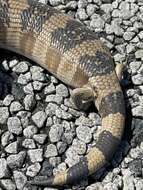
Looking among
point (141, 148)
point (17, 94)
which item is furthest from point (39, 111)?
point (141, 148)

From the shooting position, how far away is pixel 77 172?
512 centimetres

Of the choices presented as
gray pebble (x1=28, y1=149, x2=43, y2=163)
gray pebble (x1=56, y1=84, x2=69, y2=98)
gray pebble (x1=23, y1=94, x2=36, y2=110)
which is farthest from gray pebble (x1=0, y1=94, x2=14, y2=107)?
gray pebble (x1=28, y1=149, x2=43, y2=163)

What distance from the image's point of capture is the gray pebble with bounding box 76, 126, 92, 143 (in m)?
5.56

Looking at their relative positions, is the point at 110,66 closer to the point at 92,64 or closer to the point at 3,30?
the point at 92,64

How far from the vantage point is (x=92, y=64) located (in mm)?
5762

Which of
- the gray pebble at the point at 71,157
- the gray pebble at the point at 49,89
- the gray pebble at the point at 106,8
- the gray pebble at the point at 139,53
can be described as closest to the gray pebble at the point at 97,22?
the gray pebble at the point at 106,8

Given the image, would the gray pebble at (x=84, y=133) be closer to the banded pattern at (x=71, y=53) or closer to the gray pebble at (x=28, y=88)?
the banded pattern at (x=71, y=53)

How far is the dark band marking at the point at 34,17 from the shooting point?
605 cm

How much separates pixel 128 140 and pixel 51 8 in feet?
5.96

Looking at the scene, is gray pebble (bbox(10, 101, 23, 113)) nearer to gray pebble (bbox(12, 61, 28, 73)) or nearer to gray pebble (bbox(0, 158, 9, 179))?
gray pebble (bbox(12, 61, 28, 73))

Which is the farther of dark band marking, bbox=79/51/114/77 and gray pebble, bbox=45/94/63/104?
gray pebble, bbox=45/94/63/104

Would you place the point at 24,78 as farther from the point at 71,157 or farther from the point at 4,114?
the point at 71,157

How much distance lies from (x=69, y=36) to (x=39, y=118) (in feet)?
3.20

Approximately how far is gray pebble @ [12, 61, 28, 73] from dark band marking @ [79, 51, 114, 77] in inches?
28.3
